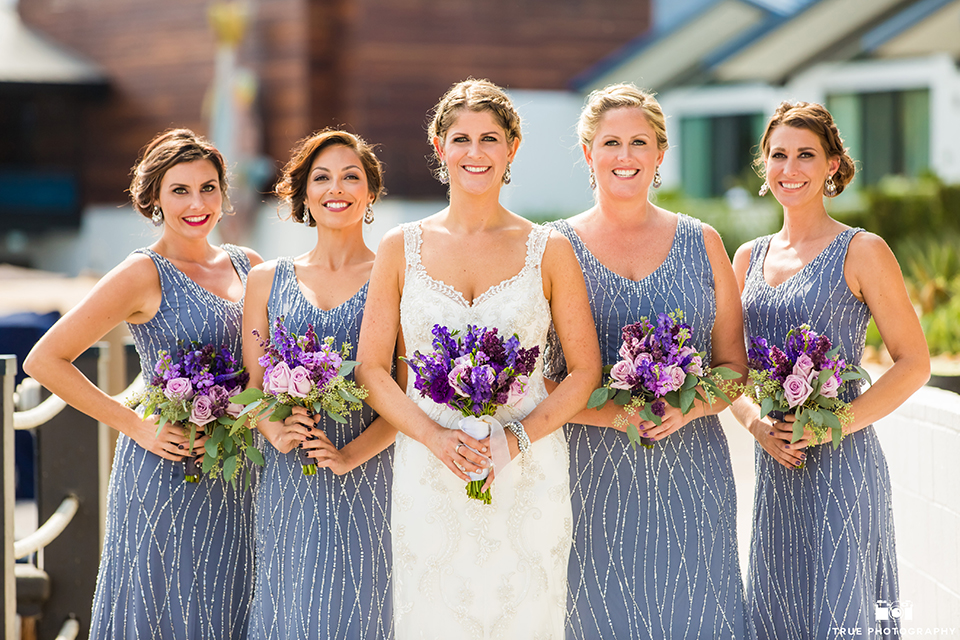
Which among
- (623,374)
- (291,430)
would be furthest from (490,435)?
(291,430)

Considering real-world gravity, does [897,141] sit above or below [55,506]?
above

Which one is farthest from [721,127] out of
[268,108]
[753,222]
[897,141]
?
[268,108]

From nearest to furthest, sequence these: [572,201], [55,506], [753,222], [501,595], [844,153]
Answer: [501,595]
[844,153]
[55,506]
[753,222]
[572,201]

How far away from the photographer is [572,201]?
18.5 m

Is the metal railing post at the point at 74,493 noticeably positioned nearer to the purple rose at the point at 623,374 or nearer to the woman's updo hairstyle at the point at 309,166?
the woman's updo hairstyle at the point at 309,166

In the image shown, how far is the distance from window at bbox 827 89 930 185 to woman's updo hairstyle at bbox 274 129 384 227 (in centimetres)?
1455

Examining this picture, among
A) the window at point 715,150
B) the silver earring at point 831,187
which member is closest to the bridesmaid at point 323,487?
the silver earring at point 831,187

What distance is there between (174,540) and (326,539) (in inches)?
27.2

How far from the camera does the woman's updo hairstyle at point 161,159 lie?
428cm

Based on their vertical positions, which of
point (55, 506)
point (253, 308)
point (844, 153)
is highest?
point (844, 153)

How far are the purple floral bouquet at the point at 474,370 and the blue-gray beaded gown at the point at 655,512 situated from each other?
2.10 feet

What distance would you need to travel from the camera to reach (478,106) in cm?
359

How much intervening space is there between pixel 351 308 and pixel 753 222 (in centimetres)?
1029

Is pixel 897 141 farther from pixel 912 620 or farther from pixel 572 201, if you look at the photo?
pixel 912 620
